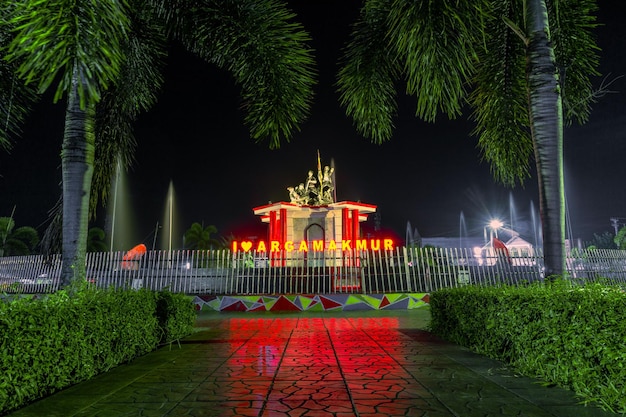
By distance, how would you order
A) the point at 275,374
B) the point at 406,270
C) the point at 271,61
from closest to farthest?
the point at 275,374, the point at 271,61, the point at 406,270

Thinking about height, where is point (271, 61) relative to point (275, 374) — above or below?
above

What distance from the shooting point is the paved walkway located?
144 inches

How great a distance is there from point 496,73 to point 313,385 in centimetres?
737

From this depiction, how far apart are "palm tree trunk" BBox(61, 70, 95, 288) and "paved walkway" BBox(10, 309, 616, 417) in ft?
5.96

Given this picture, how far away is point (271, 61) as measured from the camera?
7.92 m

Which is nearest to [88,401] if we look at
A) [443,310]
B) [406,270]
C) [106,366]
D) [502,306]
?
[106,366]

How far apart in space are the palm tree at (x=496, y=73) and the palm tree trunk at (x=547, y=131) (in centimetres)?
1

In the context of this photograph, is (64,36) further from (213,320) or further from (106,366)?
(213,320)

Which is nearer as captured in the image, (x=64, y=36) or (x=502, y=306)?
(x=64, y=36)

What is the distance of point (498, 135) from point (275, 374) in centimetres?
672

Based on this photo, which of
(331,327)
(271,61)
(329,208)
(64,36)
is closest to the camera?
(64,36)

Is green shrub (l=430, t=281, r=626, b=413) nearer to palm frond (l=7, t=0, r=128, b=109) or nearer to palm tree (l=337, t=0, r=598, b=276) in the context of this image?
palm tree (l=337, t=0, r=598, b=276)

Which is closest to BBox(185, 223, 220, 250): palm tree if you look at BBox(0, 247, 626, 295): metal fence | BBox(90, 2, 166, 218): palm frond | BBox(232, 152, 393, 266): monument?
BBox(232, 152, 393, 266): monument

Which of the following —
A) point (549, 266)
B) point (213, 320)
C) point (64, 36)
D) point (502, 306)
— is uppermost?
point (64, 36)
